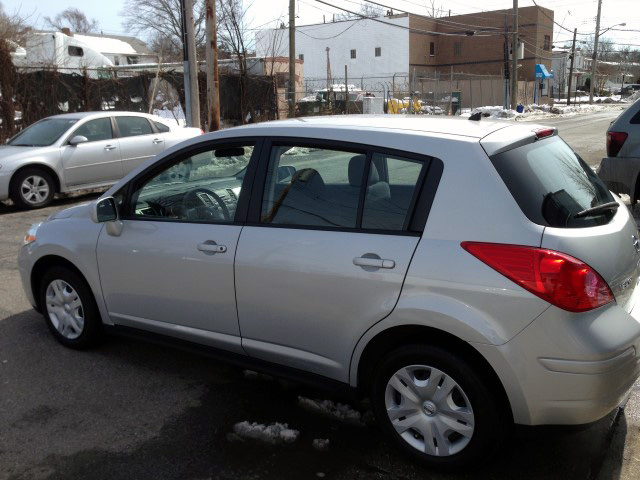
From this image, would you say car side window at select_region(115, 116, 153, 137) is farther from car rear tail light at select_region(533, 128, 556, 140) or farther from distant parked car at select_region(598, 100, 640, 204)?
car rear tail light at select_region(533, 128, 556, 140)

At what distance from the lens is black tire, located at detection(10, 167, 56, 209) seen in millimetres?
9977

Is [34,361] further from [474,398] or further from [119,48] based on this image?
[119,48]

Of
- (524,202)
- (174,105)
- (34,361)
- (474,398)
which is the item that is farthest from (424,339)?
(174,105)

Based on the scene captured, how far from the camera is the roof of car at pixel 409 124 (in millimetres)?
3143

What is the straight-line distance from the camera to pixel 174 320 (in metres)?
3.86

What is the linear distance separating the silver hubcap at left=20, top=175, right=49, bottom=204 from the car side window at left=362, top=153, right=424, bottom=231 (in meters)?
8.59

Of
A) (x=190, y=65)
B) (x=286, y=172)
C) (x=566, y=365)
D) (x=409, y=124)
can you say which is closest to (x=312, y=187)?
(x=286, y=172)

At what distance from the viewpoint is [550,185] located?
2957 millimetres

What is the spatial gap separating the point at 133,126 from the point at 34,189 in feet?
7.25

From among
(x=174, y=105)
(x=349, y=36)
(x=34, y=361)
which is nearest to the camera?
(x=34, y=361)

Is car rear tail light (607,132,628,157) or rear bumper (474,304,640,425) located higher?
car rear tail light (607,132,628,157)

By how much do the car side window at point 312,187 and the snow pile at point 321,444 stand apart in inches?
45.8

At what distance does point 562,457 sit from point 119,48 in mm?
36946

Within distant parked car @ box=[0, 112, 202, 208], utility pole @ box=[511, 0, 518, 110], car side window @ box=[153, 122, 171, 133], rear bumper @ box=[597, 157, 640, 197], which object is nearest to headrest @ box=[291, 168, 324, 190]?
rear bumper @ box=[597, 157, 640, 197]
